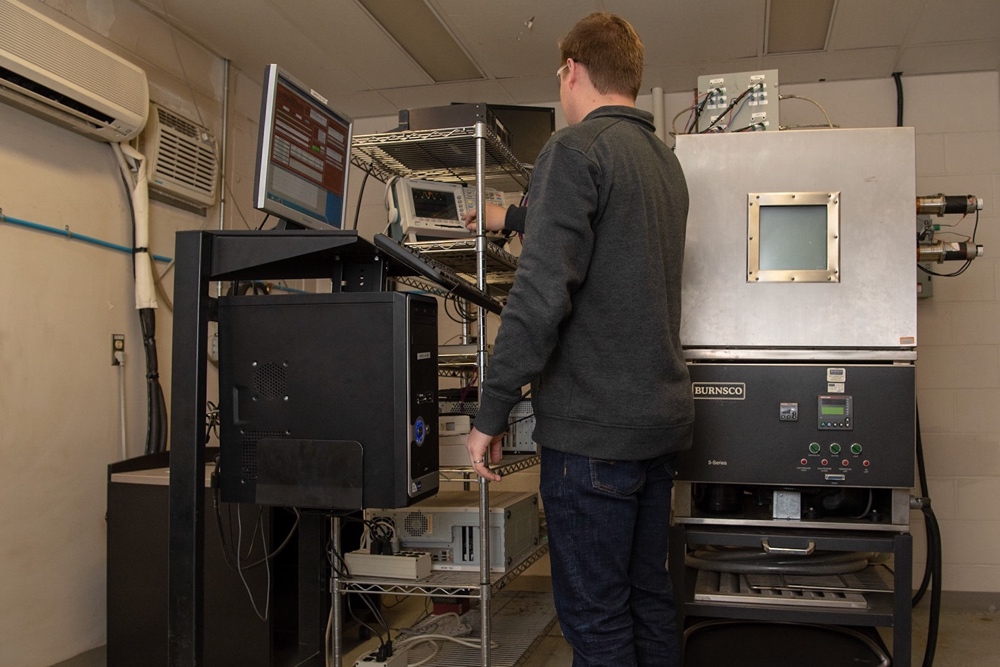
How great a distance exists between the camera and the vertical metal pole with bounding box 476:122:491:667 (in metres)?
2.13

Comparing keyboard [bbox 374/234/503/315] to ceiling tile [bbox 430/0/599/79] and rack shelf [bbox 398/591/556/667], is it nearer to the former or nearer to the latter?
rack shelf [bbox 398/591/556/667]

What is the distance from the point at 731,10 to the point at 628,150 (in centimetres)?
185

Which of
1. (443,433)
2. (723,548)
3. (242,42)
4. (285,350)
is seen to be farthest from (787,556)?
(242,42)

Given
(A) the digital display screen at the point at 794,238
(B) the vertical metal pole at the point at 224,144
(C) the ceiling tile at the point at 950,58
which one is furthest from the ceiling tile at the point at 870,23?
(B) the vertical metal pole at the point at 224,144

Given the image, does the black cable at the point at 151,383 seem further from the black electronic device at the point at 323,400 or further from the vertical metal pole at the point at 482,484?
the black electronic device at the point at 323,400

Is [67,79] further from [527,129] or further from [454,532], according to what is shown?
[454,532]

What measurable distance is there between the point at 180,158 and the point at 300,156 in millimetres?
1476

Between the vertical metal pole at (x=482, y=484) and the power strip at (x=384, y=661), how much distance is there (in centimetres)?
24

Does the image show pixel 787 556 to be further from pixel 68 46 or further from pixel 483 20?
pixel 68 46

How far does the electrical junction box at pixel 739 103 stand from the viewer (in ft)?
6.81

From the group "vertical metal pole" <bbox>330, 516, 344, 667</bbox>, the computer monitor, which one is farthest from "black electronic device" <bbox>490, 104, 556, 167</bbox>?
"vertical metal pole" <bbox>330, 516, 344, 667</bbox>

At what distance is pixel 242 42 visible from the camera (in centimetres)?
324

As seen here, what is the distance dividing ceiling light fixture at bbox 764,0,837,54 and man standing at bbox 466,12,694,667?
187 centimetres

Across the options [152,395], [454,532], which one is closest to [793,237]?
[454,532]
